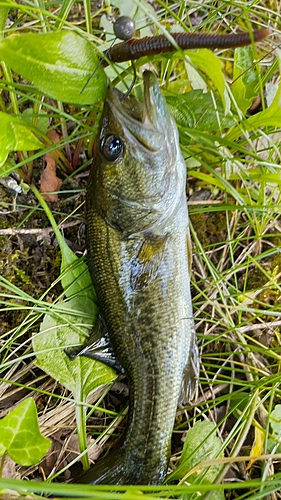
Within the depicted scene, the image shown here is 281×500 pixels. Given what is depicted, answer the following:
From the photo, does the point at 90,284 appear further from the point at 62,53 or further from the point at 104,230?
the point at 62,53

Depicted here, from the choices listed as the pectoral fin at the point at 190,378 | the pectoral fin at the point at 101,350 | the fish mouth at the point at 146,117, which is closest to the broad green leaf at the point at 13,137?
the fish mouth at the point at 146,117

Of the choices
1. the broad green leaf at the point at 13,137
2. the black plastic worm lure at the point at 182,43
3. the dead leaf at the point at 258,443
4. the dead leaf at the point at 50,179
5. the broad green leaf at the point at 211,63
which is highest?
the black plastic worm lure at the point at 182,43

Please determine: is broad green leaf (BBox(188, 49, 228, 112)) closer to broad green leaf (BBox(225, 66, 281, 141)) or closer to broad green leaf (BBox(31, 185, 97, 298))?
broad green leaf (BBox(225, 66, 281, 141))

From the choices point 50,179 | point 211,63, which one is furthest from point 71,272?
point 211,63

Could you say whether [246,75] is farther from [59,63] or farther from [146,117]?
[59,63]

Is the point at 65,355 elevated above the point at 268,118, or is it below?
below

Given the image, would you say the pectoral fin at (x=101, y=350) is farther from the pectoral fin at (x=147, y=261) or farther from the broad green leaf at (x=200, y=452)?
the broad green leaf at (x=200, y=452)

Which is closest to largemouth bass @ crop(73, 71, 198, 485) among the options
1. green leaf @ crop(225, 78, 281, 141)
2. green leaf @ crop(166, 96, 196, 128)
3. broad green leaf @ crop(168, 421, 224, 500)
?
broad green leaf @ crop(168, 421, 224, 500)
